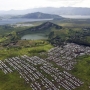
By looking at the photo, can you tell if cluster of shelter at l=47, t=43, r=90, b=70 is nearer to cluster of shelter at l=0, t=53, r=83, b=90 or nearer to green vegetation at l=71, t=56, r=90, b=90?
green vegetation at l=71, t=56, r=90, b=90

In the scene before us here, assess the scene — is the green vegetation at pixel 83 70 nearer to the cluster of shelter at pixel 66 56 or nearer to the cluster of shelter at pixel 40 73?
the cluster of shelter at pixel 40 73

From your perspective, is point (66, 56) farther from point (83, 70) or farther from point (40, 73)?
point (40, 73)

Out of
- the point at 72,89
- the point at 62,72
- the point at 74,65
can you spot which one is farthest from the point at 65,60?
the point at 72,89

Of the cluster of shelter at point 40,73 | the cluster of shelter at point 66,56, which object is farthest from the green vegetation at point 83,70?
the cluster of shelter at point 66,56

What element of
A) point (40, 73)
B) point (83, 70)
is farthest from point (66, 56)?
point (40, 73)

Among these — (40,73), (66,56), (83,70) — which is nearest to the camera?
(40,73)

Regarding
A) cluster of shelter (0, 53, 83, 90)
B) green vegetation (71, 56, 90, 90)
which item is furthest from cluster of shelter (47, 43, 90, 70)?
cluster of shelter (0, 53, 83, 90)

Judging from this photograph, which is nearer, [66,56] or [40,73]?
[40,73]

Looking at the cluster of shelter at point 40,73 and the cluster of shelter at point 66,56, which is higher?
the cluster of shelter at point 66,56
